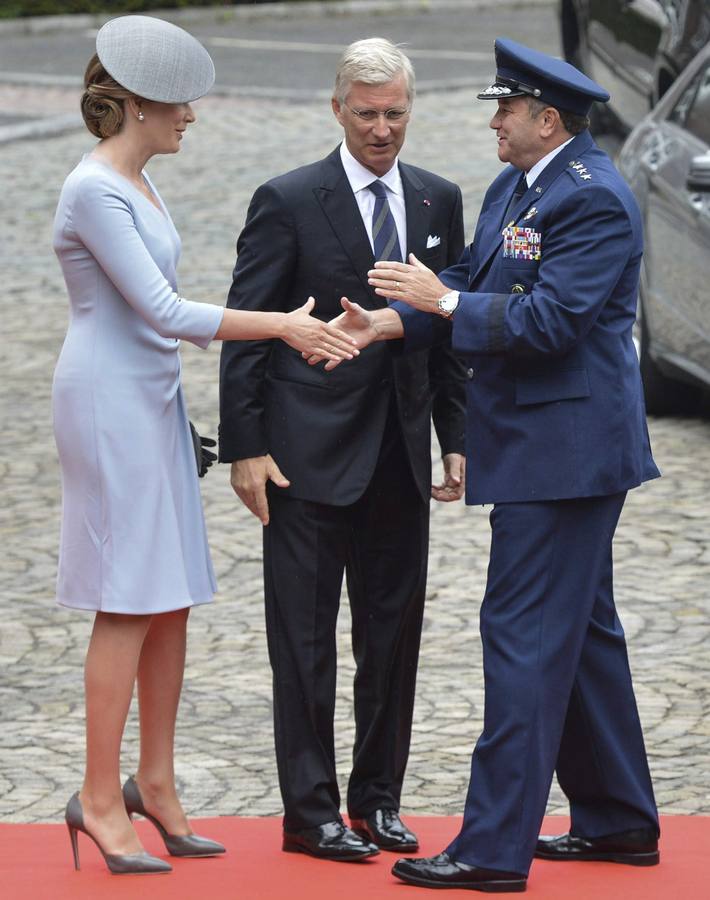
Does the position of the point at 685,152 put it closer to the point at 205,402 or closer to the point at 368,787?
the point at 205,402

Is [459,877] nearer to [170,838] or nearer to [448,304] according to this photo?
[170,838]

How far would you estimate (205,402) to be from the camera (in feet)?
Answer: 33.3

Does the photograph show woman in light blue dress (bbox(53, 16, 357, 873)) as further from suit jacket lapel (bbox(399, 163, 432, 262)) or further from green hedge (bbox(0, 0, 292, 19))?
green hedge (bbox(0, 0, 292, 19))

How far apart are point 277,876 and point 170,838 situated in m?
0.29

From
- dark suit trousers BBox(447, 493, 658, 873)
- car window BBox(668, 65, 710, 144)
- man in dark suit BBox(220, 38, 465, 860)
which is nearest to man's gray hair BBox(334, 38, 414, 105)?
man in dark suit BBox(220, 38, 465, 860)

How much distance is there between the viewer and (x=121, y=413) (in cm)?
447

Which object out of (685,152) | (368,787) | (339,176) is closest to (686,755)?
(368,787)

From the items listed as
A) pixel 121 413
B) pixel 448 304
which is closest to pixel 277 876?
pixel 121 413

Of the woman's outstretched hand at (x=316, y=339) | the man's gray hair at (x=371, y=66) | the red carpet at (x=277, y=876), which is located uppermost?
the man's gray hair at (x=371, y=66)

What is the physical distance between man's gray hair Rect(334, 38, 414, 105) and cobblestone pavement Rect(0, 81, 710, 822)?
2.02m

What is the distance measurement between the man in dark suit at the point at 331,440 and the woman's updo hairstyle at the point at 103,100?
0.44m

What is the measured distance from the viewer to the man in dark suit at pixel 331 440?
4746 mm

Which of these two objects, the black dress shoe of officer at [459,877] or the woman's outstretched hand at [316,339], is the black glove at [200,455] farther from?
the black dress shoe of officer at [459,877]

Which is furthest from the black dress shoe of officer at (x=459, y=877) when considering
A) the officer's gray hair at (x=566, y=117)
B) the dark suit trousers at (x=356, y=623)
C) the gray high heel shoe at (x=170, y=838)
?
the officer's gray hair at (x=566, y=117)
